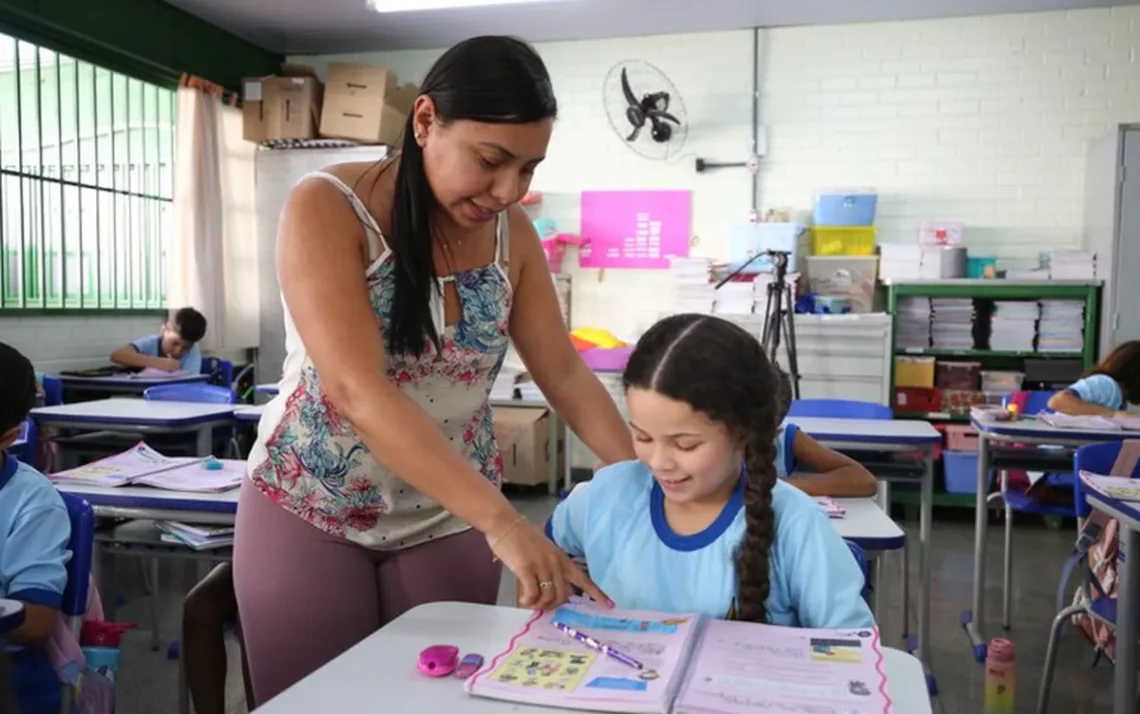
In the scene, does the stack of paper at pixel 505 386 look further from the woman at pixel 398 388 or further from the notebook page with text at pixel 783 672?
the notebook page with text at pixel 783 672

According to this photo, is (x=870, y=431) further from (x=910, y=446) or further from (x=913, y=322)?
(x=913, y=322)

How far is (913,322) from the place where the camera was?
493 centimetres

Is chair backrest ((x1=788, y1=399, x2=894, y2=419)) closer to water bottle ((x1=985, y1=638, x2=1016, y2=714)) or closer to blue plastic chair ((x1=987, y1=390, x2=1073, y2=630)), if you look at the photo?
blue plastic chair ((x1=987, y1=390, x2=1073, y2=630))

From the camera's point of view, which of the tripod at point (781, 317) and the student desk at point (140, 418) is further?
the tripod at point (781, 317)

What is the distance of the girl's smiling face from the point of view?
1169mm

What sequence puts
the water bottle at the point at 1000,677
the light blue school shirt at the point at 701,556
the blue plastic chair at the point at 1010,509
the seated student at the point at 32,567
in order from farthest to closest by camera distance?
the blue plastic chair at the point at 1010,509 < the water bottle at the point at 1000,677 < the seated student at the point at 32,567 < the light blue school shirt at the point at 701,556

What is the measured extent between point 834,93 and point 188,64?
383cm

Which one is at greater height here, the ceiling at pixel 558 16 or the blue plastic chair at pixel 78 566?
the ceiling at pixel 558 16

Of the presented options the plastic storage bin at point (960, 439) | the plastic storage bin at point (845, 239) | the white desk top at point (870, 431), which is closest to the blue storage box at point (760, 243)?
the plastic storage bin at point (845, 239)

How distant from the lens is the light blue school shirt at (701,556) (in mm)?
1086

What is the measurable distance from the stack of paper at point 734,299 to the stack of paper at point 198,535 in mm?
3429

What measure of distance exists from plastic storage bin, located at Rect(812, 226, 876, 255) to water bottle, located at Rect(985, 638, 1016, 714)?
323 centimetres

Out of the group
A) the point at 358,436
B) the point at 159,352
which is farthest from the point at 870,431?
the point at 159,352

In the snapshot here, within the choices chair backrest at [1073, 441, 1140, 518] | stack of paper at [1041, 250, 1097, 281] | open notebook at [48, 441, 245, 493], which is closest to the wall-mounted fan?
stack of paper at [1041, 250, 1097, 281]
